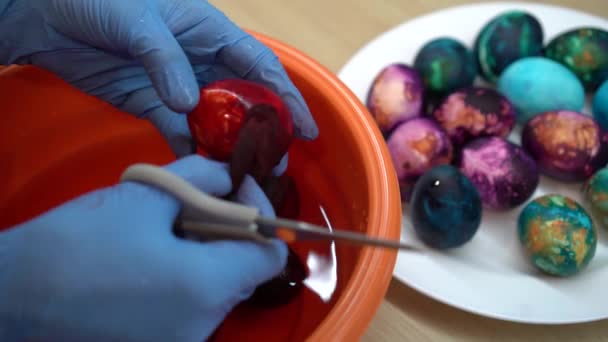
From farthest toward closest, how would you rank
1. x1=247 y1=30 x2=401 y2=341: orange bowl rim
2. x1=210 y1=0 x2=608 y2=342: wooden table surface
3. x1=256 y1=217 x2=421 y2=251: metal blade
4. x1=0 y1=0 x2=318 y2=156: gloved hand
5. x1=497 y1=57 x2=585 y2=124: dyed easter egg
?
1. x1=210 y1=0 x2=608 y2=342: wooden table surface
2. x1=497 y1=57 x2=585 y2=124: dyed easter egg
3. x1=0 y1=0 x2=318 y2=156: gloved hand
4. x1=247 y1=30 x2=401 y2=341: orange bowl rim
5. x1=256 y1=217 x2=421 y2=251: metal blade

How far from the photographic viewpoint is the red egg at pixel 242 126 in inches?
18.7

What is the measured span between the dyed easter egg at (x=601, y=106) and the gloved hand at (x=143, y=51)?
1.80 ft

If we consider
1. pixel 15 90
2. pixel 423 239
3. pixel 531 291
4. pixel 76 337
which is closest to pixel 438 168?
pixel 423 239

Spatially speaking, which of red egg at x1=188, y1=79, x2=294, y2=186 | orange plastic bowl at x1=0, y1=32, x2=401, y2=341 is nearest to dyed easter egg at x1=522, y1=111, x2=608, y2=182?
orange plastic bowl at x1=0, y1=32, x2=401, y2=341

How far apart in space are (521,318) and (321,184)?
0.34m

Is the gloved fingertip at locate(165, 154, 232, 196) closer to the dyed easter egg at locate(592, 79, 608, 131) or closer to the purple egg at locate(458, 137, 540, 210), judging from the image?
the purple egg at locate(458, 137, 540, 210)

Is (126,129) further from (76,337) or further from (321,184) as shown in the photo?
(76,337)

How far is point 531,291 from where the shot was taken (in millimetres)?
667

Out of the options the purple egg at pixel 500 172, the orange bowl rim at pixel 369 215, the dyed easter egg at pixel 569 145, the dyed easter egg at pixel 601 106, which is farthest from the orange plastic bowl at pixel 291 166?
the dyed easter egg at pixel 601 106

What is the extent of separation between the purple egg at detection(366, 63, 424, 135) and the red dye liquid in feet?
0.51

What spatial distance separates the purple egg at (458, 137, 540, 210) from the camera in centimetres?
72

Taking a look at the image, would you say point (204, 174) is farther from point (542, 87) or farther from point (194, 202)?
point (542, 87)

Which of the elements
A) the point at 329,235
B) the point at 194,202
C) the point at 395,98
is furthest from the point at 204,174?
the point at 395,98

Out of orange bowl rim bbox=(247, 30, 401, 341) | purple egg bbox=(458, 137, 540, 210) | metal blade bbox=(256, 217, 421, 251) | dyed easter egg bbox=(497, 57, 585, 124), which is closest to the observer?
metal blade bbox=(256, 217, 421, 251)
